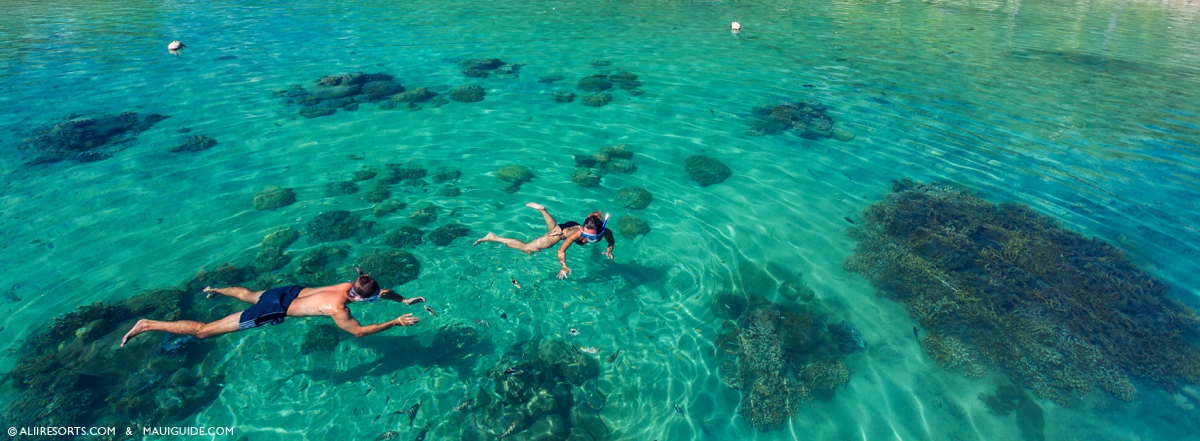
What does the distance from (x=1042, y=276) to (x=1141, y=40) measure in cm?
3294

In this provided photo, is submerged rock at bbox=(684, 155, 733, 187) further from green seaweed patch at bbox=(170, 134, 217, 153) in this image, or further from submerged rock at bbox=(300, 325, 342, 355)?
green seaweed patch at bbox=(170, 134, 217, 153)

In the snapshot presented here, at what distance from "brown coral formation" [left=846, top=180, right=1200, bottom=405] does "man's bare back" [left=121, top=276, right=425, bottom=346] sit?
10028mm

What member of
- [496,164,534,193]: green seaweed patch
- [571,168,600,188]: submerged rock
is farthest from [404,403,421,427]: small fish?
[571,168,600,188]: submerged rock

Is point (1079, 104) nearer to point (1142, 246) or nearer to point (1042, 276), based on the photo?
point (1142, 246)

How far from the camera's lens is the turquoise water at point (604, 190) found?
7.91 m

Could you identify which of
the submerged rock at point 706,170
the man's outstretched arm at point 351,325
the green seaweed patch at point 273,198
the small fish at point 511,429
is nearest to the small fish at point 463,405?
the small fish at point 511,429

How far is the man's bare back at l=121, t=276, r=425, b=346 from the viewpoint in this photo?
7.34m

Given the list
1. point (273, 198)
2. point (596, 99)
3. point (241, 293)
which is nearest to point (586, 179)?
point (596, 99)

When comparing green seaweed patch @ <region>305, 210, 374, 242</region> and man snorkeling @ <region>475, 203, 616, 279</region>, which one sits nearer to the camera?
man snorkeling @ <region>475, 203, 616, 279</region>

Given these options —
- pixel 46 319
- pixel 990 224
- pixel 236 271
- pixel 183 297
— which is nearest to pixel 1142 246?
pixel 990 224

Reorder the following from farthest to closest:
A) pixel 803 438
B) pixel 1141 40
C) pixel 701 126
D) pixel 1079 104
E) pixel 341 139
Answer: pixel 1141 40 < pixel 1079 104 < pixel 701 126 < pixel 341 139 < pixel 803 438

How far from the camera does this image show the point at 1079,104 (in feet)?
59.6

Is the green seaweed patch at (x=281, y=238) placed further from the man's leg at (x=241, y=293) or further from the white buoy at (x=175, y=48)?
the white buoy at (x=175, y=48)

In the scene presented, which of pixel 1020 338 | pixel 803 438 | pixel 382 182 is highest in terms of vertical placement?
pixel 382 182
